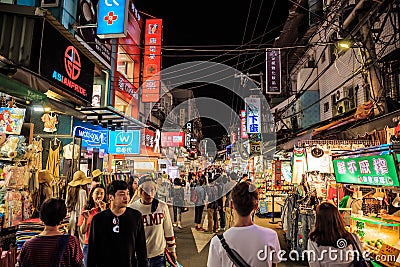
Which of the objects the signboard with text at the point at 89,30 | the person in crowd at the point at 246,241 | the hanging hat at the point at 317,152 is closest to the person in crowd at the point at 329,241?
the person in crowd at the point at 246,241

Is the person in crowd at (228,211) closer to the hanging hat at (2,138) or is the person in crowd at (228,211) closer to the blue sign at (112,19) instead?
the blue sign at (112,19)

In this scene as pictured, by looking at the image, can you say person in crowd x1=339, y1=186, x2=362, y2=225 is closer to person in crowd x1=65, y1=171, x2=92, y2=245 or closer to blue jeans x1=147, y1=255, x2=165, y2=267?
blue jeans x1=147, y1=255, x2=165, y2=267

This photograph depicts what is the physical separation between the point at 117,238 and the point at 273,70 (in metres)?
12.8

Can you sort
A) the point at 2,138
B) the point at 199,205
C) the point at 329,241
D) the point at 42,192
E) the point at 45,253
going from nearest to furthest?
the point at 45,253 → the point at 329,241 → the point at 2,138 → the point at 42,192 → the point at 199,205

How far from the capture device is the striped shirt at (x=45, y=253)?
2941 millimetres

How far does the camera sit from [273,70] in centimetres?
1460

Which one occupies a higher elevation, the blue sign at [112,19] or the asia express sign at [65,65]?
the blue sign at [112,19]

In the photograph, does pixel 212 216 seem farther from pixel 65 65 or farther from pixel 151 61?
pixel 151 61

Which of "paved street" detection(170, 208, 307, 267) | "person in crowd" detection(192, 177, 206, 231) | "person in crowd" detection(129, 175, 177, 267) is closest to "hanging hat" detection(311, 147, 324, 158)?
"paved street" detection(170, 208, 307, 267)

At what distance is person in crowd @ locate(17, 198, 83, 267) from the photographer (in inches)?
116

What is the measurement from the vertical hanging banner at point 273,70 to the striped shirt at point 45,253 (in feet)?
41.7

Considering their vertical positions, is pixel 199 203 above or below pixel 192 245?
above

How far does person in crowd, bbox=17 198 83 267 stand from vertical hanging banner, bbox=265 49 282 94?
12.6 meters

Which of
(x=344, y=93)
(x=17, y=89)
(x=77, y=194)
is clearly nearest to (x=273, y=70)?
(x=344, y=93)
